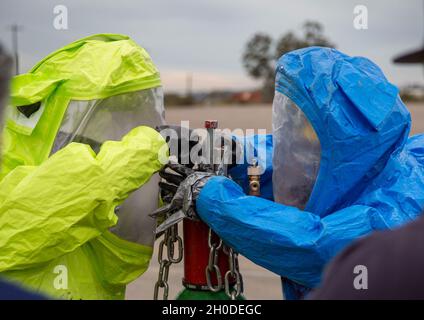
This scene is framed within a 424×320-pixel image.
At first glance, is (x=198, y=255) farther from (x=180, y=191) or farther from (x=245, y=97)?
(x=245, y=97)

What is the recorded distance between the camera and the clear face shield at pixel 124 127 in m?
2.59

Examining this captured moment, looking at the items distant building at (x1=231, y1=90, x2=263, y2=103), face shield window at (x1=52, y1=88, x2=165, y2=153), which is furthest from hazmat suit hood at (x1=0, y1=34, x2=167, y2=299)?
distant building at (x1=231, y1=90, x2=263, y2=103)

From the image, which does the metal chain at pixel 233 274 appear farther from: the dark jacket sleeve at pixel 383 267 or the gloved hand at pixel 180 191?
the dark jacket sleeve at pixel 383 267

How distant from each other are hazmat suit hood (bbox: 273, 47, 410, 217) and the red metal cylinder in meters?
0.39

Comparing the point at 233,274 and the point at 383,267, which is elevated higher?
the point at 383,267

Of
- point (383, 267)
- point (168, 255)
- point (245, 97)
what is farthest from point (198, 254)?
point (245, 97)

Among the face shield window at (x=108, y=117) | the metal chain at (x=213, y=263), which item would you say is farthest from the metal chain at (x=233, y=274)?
the face shield window at (x=108, y=117)

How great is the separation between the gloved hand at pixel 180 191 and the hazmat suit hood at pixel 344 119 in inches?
16.0

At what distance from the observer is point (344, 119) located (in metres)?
2.46

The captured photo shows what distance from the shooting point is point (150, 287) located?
563 centimetres

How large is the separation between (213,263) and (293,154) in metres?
0.49
